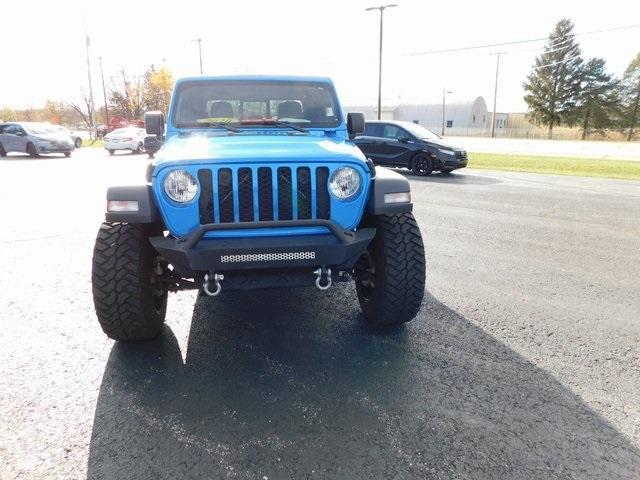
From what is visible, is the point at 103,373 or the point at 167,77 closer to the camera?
the point at 103,373

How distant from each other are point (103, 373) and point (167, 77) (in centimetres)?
6074

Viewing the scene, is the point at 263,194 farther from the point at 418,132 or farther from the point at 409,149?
the point at 418,132

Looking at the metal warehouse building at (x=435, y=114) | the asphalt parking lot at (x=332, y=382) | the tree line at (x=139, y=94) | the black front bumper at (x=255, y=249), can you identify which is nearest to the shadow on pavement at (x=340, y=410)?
the asphalt parking lot at (x=332, y=382)

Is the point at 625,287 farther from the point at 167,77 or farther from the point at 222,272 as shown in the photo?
the point at 167,77

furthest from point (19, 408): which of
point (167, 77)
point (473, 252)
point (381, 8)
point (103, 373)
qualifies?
point (167, 77)

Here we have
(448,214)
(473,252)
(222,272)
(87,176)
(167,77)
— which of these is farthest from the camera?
Result: (167,77)

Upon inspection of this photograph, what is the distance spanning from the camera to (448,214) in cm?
863

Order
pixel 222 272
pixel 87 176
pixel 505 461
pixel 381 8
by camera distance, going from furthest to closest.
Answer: pixel 381 8 < pixel 87 176 < pixel 222 272 < pixel 505 461

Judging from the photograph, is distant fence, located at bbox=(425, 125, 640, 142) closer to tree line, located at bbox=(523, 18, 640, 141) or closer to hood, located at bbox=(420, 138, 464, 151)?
tree line, located at bbox=(523, 18, 640, 141)

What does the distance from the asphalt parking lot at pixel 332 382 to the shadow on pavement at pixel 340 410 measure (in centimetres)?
1

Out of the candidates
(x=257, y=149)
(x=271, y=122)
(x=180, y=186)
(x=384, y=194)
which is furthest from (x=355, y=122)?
(x=180, y=186)

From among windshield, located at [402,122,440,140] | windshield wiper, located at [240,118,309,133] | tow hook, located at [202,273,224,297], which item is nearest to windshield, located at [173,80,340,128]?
windshield wiper, located at [240,118,309,133]

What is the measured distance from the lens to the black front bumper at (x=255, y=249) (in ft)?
9.52

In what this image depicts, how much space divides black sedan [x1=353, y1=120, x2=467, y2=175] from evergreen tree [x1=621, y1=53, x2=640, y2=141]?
56647mm
